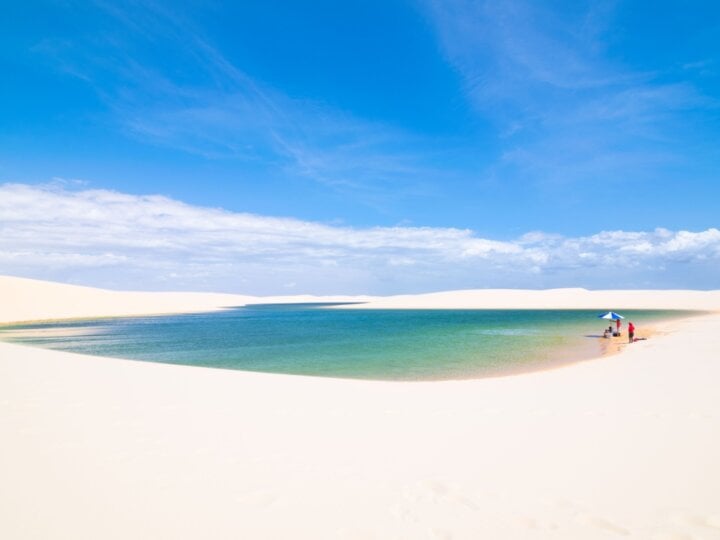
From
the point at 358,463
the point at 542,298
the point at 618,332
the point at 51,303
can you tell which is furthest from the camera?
the point at 542,298

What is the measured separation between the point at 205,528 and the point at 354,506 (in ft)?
4.86

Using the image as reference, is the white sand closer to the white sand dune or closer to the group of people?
the group of people

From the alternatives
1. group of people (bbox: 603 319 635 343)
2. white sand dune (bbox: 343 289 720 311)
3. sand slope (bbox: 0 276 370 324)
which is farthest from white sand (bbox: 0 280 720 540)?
white sand dune (bbox: 343 289 720 311)

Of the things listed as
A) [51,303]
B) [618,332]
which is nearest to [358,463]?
[618,332]

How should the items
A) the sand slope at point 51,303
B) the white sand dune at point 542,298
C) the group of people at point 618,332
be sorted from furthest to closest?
the white sand dune at point 542,298 → the sand slope at point 51,303 → the group of people at point 618,332

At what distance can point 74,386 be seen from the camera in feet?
35.9

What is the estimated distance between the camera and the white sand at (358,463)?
13.8 feet

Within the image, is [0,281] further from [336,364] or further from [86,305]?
[336,364]

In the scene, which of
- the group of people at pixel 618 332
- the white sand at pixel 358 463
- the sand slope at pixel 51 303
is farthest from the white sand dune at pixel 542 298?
the white sand at pixel 358 463

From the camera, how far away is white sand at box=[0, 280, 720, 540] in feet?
13.8

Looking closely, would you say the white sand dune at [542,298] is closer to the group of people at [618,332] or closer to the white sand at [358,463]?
the group of people at [618,332]

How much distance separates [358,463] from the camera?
19.0 ft

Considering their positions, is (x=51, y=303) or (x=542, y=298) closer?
(x=51, y=303)

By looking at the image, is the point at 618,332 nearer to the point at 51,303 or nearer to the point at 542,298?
the point at 51,303
